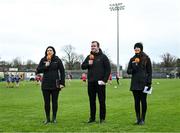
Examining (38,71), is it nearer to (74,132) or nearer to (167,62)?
(74,132)

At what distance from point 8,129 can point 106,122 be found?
2633 millimetres

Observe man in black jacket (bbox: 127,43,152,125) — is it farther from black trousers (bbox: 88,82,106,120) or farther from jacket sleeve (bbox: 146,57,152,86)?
black trousers (bbox: 88,82,106,120)

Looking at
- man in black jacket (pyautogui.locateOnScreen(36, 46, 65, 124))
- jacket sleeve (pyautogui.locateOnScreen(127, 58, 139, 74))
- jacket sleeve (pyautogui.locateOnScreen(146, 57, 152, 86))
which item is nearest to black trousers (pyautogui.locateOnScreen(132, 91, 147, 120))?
jacket sleeve (pyautogui.locateOnScreen(146, 57, 152, 86))

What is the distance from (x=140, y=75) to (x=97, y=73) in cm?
113

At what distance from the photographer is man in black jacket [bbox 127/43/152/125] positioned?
1036 cm

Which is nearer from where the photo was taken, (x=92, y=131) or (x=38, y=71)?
(x=92, y=131)

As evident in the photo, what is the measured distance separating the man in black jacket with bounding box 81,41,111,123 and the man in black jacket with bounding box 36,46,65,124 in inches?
27.3

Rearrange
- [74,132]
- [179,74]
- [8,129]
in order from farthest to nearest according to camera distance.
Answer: [179,74]
[8,129]
[74,132]

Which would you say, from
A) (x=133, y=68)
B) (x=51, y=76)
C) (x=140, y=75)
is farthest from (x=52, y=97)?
(x=140, y=75)

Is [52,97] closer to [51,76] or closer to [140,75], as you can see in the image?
[51,76]

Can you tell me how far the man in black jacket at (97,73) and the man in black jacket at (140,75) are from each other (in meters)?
0.71

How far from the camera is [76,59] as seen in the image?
144m

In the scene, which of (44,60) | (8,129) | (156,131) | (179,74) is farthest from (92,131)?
(179,74)

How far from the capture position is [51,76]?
10789 mm
